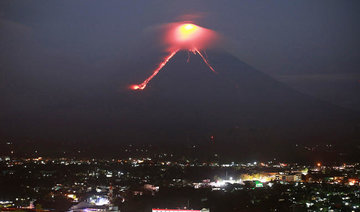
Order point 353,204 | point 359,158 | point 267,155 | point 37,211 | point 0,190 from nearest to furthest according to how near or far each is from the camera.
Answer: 1. point 37,211
2. point 353,204
3. point 0,190
4. point 359,158
5. point 267,155

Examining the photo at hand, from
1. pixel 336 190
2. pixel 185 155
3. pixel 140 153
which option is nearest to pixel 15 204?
pixel 336 190

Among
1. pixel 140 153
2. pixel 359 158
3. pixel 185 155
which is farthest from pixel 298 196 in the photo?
pixel 140 153

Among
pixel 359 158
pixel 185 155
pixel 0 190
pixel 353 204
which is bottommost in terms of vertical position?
pixel 353 204

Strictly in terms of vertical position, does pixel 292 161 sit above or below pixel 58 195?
above

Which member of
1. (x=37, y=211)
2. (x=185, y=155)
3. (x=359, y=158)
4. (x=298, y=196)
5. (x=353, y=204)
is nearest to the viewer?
(x=37, y=211)

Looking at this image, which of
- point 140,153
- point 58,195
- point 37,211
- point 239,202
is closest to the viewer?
point 37,211

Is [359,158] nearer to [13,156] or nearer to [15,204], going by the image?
[15,204]

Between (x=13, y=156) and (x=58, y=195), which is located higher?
(x=13, y=156)

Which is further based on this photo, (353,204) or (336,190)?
(336,190)

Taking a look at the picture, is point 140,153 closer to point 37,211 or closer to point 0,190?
point 0,190
